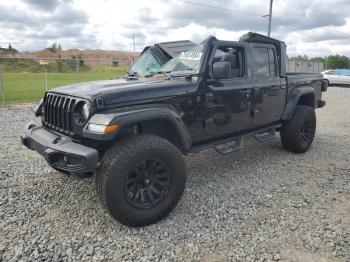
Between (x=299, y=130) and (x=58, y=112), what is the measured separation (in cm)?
396

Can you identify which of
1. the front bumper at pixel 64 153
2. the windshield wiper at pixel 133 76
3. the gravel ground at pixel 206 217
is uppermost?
the windshield wiper at pixel 133 76

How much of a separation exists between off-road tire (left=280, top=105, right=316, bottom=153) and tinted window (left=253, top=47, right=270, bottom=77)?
42.8 inches

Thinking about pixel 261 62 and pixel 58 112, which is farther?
pixel 261 62

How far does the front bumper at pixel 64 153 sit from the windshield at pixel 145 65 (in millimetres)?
1758

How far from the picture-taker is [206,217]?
11.9 ft

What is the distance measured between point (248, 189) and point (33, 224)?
8.42ft

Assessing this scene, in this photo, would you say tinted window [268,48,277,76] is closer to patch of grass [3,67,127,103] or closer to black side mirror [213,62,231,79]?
black side mirror [213,62,231,79]

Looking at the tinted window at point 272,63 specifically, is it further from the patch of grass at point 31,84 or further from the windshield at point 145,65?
the patch of grass at point 31,84

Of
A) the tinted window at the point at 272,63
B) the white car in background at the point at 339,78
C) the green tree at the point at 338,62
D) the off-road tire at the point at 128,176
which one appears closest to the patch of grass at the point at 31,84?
the tinted window at the point at 272,63

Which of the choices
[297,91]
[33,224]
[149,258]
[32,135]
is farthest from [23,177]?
[297,91]

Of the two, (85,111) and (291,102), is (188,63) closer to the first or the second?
(85,111)

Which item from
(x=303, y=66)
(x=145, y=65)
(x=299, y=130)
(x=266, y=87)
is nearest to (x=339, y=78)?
(x=303, y=66)

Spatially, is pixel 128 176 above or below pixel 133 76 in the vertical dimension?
below

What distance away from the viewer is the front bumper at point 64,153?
3.07 metres
